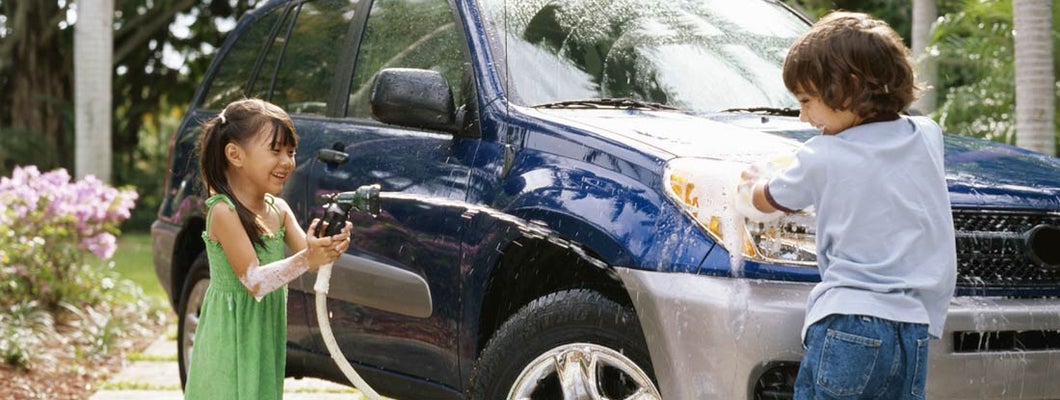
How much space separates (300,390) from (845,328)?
3873 millimetres

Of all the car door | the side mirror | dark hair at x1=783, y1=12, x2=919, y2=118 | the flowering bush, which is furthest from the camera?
the flowering bush

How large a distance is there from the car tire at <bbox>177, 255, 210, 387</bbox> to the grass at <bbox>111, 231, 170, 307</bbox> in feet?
10.9

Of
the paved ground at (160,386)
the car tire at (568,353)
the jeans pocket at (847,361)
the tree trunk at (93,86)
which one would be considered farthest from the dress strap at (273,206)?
the tree trunk at (93,86)

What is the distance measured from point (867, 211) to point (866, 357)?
0.96 ft

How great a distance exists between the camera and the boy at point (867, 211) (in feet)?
9.99

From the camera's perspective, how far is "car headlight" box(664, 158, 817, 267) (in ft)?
11.6

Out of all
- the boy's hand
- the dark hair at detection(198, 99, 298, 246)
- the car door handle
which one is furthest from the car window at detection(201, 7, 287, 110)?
the boy's hand

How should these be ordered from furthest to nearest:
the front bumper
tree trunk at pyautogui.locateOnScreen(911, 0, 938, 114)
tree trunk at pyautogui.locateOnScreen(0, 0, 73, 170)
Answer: tree trunk at pyautogui.locateOnScreen(0, 0, 73, 170)
tree trunk at pyautogui.locateOnScreen(911, 0, 938, 114)
the front bumper

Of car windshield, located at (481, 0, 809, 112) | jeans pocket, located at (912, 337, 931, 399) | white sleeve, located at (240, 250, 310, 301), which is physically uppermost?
car windshield, located at (481, 0, 809, 112)

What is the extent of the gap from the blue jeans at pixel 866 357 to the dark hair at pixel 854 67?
17.1 inches

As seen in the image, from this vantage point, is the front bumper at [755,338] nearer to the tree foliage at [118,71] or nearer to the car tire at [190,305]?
the car tire at [190,305]

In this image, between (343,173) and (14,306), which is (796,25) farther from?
(14,306)

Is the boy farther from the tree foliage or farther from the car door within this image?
the tree foliage

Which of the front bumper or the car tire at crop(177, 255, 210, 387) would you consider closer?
the front bumper
